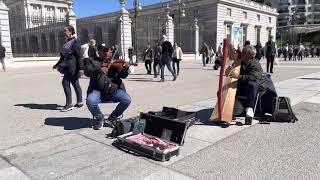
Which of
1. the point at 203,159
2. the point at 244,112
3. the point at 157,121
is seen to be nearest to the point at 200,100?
the point at 244,112

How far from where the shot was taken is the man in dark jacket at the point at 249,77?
5.99 m

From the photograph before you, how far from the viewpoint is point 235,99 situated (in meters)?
6.18

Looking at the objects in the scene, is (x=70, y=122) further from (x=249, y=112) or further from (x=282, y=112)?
(x=282, y=112)

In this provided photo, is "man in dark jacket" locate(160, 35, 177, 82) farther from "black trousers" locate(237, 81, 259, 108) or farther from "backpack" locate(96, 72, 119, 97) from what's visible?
"backpack" locate(96, 72, 119, 97)

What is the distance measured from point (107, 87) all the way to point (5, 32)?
21.4 meters

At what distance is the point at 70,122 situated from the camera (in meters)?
6.44

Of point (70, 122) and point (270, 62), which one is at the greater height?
point (270, 62)

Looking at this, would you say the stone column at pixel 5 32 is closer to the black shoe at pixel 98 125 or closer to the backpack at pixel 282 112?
the black shoe at pixel 98 125

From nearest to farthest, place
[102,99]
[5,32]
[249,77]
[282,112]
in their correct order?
[102,99] → [249,77] → [282,112] → [5,32]

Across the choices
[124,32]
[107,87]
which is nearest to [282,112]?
[107,87]

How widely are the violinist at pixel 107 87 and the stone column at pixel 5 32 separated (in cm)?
2055

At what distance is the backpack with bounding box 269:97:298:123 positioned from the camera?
621 centimetres

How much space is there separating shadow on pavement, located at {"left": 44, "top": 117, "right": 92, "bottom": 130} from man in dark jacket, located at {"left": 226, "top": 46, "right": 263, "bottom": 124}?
2.69m

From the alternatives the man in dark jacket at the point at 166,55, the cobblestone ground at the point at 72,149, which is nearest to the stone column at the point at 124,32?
the man in dark jacket at the point at 166,55
